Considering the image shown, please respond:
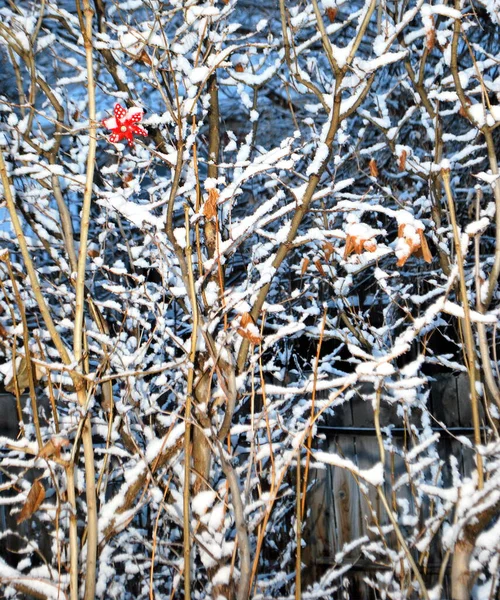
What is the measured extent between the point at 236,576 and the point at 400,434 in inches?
82.7

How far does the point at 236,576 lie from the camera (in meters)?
2.05

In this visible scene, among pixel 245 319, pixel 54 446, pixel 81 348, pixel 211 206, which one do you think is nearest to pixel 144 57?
pixel 211 206

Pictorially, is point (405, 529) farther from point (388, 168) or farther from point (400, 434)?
point (388, 168)

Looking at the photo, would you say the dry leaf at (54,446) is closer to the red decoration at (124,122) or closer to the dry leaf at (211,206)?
the dry leaf at (211,206)

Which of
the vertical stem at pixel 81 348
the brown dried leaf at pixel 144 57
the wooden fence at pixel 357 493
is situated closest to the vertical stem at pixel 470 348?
the vertical stem at pixel 81 348

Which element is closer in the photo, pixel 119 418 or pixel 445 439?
pixel 119 418

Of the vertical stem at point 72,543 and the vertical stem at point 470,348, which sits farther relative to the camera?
the vertical stem at point 470,348

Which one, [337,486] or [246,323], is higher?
Answer: [246,323]

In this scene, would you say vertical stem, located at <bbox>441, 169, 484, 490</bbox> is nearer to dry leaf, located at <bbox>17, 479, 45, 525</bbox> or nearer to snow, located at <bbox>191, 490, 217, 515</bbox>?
snow, located at <bbox>191, 490, 217, 515</bbox>

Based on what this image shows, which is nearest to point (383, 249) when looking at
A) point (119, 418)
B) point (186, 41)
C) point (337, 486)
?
point (119, 418)

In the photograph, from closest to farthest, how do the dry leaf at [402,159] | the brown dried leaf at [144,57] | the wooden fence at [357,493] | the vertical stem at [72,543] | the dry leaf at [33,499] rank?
the vertical stem at [72,543]
the dry leaf at [33,499]
the brown dried leaf at [144,57]
the dry leaf at [402,159]
the wooden fence at [357,493]

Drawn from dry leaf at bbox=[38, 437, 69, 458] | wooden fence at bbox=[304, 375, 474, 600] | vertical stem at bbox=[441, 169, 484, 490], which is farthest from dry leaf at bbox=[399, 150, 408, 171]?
dry leaf at bbox=[38, 437, 69, 458]

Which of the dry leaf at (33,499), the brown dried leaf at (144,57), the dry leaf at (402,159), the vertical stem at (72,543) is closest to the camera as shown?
the vertical stem at (72,543)

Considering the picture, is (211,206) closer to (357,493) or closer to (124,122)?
(124,122)
